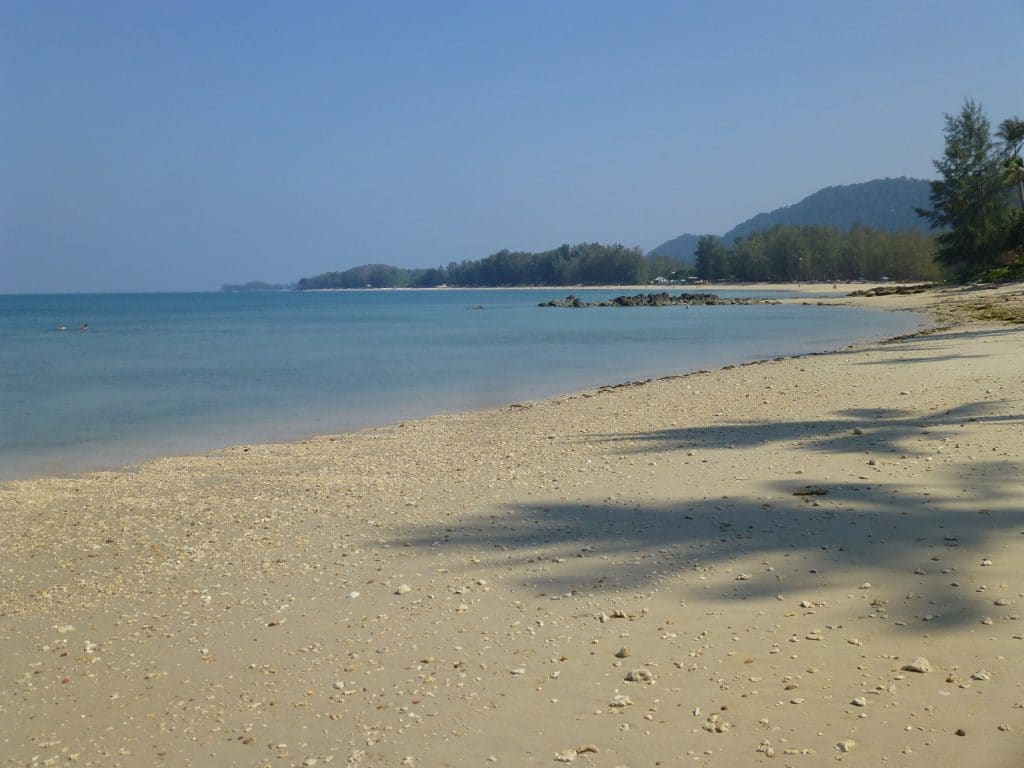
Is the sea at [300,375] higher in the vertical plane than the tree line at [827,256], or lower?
lower

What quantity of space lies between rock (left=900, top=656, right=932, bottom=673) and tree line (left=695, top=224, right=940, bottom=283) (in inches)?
4005

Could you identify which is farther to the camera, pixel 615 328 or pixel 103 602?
pixel 615 328

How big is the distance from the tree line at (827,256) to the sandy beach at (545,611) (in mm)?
98453

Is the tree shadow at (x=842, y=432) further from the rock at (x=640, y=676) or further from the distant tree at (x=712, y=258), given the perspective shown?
the distant tree at (x=712, y=258)

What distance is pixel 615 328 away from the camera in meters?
52.9

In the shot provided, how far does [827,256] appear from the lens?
12619 cm

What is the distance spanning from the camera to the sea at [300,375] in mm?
15984

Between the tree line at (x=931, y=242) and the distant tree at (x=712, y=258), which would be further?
the distant tree at (x=712, y=258)

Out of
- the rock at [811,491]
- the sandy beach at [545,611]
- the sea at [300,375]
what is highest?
the rock at [811,491]

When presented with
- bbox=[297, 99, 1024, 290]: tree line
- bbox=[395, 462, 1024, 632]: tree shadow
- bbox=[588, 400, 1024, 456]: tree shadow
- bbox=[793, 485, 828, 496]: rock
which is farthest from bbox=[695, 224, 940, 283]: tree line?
bbox=[395, 462, 1024, 632]: tree shadow

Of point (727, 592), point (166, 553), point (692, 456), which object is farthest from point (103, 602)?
point (692, 456)

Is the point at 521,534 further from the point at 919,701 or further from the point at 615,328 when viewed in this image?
the point at 615,328

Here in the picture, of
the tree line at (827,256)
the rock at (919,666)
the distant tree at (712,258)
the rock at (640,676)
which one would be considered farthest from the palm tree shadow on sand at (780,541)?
the distant tree at (712,258)

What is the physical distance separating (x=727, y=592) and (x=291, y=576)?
2.93 metres
